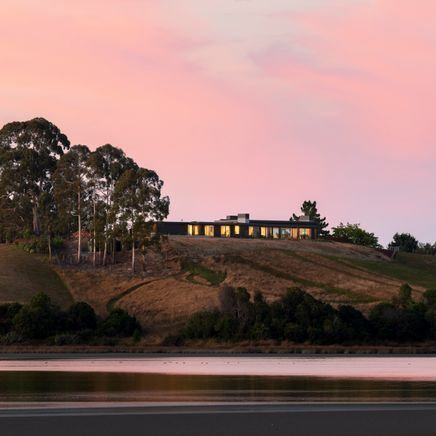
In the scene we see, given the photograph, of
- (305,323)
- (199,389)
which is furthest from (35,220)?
(199,389)

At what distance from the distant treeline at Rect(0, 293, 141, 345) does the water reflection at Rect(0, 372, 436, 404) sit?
52.7 m

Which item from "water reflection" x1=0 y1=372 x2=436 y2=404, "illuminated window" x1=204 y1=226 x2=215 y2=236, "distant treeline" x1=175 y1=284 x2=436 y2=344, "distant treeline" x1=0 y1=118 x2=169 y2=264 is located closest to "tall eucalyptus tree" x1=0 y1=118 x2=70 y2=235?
"distant treeline" x1=0 y1=118 x2=169 y2=264

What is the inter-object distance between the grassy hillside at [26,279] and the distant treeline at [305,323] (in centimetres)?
3052

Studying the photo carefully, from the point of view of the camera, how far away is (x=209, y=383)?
189ft

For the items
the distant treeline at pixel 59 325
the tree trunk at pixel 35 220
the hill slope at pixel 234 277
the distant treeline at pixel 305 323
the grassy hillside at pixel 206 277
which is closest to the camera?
the distant treeline at pixel 305 323

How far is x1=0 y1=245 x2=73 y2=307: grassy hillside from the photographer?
145m

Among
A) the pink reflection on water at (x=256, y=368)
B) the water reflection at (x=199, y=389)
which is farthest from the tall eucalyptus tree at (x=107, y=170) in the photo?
the water reflection at (x=199, y=389)

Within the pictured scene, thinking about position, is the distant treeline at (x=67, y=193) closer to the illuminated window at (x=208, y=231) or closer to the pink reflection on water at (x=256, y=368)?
the illuminated window at (x=208, y=231)

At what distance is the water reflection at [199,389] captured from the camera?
4750 cm

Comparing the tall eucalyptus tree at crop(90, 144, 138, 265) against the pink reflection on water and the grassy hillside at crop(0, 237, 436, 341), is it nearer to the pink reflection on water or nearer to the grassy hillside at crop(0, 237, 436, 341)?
the grassy hillside at crop(0, 237, 436, 341)

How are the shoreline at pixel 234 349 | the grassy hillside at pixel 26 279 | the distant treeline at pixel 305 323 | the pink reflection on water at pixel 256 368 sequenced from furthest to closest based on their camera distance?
the grassy hillside at pixel 26 279
the distant treeline at pixel 305 323
the shoreline at pixel 234 349
the pink reflection on water at pixel 256 368

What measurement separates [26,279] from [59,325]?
35775 millimetres

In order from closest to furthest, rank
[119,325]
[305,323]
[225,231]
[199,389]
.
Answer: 1. [199,389]
2. [305,323]
3. [119,325]
4. [225,231]

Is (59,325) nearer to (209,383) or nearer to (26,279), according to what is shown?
(26,279)
